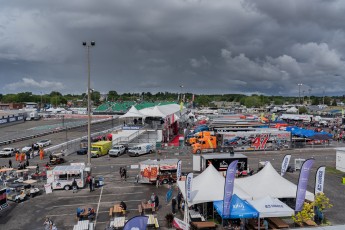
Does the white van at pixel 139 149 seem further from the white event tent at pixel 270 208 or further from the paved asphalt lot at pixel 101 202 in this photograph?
the white event tent at pixel 270 208

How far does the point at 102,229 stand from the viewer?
16.9 meters

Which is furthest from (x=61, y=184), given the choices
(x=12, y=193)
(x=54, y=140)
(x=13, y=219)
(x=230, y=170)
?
(x=54, y=140)

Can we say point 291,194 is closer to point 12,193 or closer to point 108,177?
point 108,177

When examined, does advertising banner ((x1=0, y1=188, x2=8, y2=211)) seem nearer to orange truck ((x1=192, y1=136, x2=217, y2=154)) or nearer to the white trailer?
the white trailer

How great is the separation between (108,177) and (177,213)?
11312mm

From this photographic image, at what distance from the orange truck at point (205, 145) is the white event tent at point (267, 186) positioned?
833 inches

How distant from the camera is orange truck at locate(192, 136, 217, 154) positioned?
42.4 metres

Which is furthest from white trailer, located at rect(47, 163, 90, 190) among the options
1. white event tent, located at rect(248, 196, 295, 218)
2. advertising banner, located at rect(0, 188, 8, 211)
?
white event tent, located at rect(248, 196, 295, 218)

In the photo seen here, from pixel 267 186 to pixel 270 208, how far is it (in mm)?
3551

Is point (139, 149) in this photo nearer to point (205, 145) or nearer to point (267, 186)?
point (205, 145)

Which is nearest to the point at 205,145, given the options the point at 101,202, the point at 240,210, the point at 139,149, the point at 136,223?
the point at 139,149

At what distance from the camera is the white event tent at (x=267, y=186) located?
1902 centimetres

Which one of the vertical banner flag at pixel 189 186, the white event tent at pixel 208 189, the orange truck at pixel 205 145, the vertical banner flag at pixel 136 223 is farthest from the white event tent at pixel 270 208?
the orange truck at pixel 205 145

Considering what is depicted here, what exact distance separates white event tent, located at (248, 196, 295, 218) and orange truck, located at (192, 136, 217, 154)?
83.3ft
